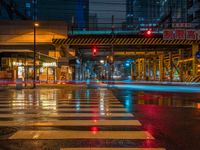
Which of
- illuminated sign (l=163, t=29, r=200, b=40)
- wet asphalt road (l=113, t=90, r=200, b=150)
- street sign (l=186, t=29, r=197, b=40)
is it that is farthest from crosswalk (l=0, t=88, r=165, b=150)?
street sign (l=186, t=29, r=197, b=40)

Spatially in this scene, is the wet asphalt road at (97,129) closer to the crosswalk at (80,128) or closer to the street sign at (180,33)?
the crosswalk at (80,128)

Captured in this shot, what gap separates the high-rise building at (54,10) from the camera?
63344 mm

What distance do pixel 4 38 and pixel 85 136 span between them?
127 ft

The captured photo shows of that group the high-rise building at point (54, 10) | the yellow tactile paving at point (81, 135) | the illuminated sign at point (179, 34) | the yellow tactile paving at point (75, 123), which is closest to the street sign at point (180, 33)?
the illuminated sign at point (179, 34)

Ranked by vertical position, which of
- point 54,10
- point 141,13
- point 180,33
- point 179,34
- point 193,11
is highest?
point 193,11

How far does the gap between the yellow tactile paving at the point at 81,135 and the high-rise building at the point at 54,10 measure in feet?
164

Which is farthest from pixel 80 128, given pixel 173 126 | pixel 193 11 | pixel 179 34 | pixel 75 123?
pixel 193 11

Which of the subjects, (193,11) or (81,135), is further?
(193,11)

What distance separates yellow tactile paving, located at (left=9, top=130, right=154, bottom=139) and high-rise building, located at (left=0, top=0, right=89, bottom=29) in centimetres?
4987

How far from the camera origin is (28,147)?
27.7 feet

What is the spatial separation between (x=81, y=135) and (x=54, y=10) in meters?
58.7

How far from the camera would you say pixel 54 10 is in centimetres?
6688

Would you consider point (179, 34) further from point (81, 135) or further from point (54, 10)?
point (54, 10)

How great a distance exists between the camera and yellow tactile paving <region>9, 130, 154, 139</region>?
9.70 m
